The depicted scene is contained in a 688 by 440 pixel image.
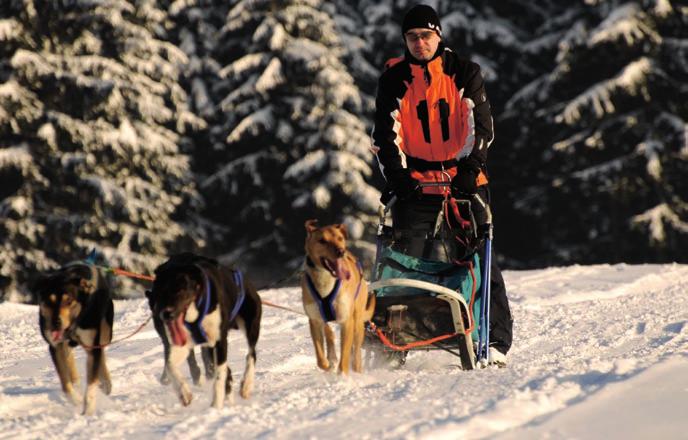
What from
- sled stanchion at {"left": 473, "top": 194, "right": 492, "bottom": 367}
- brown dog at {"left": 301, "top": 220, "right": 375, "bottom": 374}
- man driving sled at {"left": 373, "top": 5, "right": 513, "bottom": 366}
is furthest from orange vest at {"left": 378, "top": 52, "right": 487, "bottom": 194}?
brown dog at {"left": 301, "top": 220, "right": 375, "bottom": 374}

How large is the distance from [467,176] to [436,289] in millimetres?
828

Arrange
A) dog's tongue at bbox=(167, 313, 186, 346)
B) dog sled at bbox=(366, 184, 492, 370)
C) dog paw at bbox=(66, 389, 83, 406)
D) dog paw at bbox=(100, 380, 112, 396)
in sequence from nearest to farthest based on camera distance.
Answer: dog's tongue at bbox=(167, 313, 186, 346), dog paw at bbox=(66, 389, 83, 406), dog paw at bbox=(100, 380, 112, 396), dog sled at bbox=(366, 184, 492, 370)

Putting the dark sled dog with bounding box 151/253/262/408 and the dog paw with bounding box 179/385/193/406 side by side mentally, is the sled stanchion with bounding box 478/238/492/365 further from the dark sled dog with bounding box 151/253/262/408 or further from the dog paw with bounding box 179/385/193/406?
the dog paw with bounding box 179/385/193/406

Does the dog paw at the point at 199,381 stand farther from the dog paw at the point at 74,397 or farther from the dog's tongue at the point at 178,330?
the dog's tongue at the point at 178,330

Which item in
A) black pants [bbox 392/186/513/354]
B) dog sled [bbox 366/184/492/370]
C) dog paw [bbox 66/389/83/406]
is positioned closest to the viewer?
dog paw [bbox 66/389/83/406]

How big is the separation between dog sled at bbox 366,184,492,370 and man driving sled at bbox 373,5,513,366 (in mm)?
115

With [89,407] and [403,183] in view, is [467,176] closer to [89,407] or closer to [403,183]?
[403,183]

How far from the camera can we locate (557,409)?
4.10 metres

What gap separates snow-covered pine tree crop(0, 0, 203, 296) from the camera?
60.3 ft

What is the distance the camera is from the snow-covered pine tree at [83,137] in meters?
18.4

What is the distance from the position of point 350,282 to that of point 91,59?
16.2 metres

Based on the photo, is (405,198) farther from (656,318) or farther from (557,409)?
(656,318)

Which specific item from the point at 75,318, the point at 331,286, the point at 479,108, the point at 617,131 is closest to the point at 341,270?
the point at 331,286

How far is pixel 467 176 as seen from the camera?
5.86m
